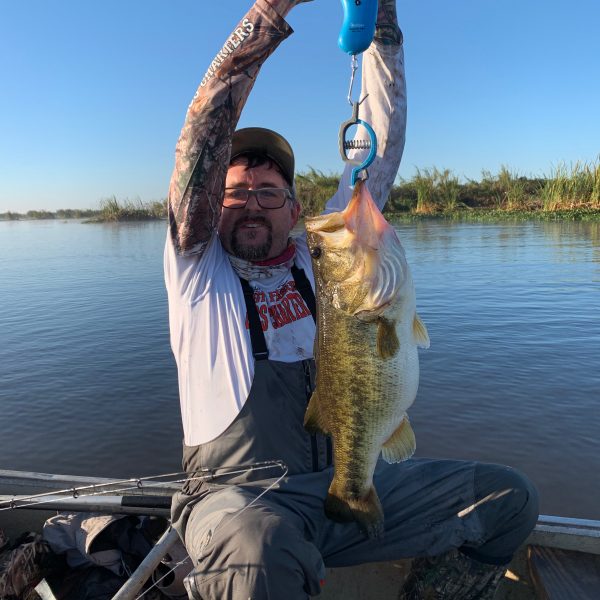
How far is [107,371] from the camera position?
868 cm

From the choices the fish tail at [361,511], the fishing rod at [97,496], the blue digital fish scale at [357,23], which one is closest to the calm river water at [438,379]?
the fishing rod at [97,496]

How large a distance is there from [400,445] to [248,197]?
1.67m

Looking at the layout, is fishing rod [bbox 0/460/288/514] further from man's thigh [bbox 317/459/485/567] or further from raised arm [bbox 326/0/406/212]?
raised arm [bbox 326/0/406/212]

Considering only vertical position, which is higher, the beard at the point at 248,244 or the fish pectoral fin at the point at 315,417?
the beard at the point at 248,244

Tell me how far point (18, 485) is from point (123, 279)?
14.7 m

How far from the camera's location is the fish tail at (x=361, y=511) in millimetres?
2395

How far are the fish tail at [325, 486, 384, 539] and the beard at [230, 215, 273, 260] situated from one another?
1.41 metres

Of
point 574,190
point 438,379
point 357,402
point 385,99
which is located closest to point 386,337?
point 357,402

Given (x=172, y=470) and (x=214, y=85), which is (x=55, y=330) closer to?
(x=172, y=470)

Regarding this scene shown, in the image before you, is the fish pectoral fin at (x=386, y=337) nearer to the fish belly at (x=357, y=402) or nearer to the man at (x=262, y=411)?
the fish belly at (x=357, y=402)

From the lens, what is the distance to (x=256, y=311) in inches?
110

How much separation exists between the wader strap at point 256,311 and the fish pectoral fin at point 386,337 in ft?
2.20

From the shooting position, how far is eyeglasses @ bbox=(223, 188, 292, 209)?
303cm

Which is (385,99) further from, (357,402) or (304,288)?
(357,402)
